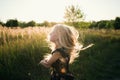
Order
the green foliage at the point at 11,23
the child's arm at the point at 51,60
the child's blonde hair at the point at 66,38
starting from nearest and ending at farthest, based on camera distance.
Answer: the child's arm at the point at 51,60 < the child's blonde hair at the point at 66,38 < the green foliage at the point at 11,23

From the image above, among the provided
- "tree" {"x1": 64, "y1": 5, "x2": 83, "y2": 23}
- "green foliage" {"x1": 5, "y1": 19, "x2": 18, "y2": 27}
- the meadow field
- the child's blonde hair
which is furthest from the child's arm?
"green foliage" {"x1": 5, "y1": 19, "x2": 18, "y2": 27}

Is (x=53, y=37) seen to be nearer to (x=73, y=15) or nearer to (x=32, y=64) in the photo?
(x=32, y=64)

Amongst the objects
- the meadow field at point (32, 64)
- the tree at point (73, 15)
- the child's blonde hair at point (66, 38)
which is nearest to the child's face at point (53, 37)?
the child's blonde hair at point (66, 38)

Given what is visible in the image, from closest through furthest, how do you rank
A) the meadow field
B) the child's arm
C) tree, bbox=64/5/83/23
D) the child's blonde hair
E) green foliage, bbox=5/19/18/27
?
the child's arm
the child's blonde hair
the meadow field
tree, bbox=64/5/83/23
green foliage, bbox=5/19/18/27

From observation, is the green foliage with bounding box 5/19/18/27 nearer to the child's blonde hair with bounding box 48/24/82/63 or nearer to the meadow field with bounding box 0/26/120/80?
the meadow field with bounding box 0/26/120/80

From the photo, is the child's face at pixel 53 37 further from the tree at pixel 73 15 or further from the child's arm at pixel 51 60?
the tree at pixel 73 15

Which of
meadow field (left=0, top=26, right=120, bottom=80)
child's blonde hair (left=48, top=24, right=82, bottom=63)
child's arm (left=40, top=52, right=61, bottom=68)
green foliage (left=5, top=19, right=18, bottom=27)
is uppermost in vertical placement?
child's blonde hair (left=48, top=24, right=82, bottom=63)

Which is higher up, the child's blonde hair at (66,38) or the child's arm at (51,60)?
the child's blonde hair at (66,38)

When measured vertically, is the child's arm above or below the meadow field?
above

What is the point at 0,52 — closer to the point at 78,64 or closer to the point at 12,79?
the point at 12,79

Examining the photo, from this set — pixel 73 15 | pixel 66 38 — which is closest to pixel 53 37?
pixel 66 38

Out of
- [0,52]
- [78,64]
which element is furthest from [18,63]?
[78,64]

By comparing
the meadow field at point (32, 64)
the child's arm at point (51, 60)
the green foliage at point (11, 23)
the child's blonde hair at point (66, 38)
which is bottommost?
the green foliage at point (11, 23)

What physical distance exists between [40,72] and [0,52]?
1155 millimetres
